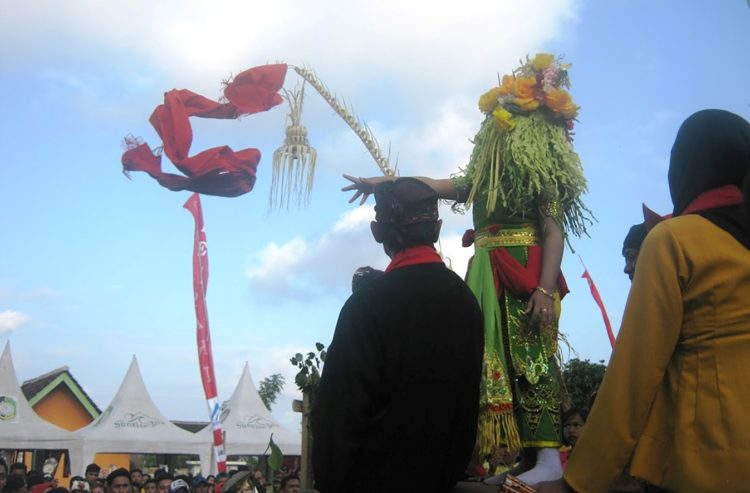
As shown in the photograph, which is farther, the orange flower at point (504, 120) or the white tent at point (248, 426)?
the white tent at point (248, 426)

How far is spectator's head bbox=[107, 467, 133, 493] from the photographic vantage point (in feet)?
34.2

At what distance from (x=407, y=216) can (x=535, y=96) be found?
1.37 meters

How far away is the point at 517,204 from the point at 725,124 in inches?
65.1

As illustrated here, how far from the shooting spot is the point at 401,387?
2.67m

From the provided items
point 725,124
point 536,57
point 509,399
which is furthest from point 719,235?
point 536,57

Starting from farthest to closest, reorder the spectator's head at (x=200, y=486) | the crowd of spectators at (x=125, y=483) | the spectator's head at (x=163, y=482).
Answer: the spectator's head at (x=163, y=482) → the spectator's head at (x=200, y=486) → the crowd of spectators at (x=125, y=483)

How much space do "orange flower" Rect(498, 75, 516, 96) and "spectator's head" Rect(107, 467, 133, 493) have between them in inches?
343

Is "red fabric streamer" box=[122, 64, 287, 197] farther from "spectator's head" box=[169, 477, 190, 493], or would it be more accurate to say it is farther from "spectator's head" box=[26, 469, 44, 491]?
"spectator's head" box=[26, 469, 44, 491]

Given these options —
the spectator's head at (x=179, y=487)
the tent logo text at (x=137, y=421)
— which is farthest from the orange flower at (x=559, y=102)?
the tent logo text at (x=137, y=421)

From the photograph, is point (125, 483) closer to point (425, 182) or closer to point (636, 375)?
point (425, 182)

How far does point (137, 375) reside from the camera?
17891mm

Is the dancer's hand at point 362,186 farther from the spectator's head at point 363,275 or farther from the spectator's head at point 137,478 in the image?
the spectator's head at point 137,478

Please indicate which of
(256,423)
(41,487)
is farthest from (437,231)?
(256,423)

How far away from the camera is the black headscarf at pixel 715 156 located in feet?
7.20
